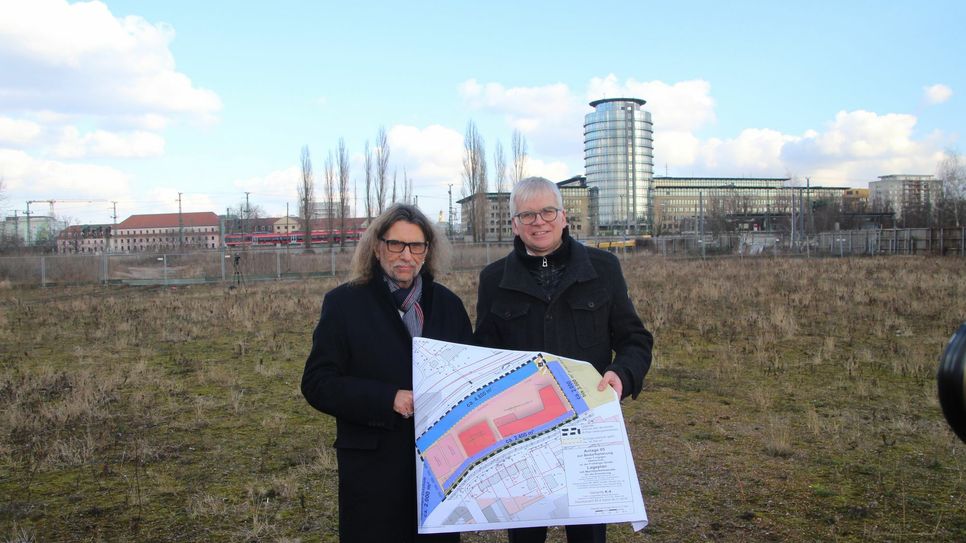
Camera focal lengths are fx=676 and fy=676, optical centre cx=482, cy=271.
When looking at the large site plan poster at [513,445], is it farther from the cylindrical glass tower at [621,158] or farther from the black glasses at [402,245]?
the cylindrical glass tower at [621,158]

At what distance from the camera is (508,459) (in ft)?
8.03

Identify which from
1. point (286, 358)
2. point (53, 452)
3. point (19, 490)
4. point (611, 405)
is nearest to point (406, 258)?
point (611, 405)

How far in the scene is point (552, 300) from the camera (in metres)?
2.97

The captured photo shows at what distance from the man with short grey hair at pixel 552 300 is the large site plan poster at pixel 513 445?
43 centimetres

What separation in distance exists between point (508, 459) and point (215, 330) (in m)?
12.5

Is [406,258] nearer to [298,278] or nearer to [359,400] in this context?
[359,400]

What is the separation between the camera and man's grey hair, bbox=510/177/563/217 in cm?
300

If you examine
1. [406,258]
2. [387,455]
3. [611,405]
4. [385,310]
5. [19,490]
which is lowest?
[19,490]

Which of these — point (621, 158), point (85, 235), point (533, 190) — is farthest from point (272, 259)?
point (621, 158)

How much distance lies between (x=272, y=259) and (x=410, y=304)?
33.6 m

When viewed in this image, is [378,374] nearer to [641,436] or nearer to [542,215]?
[542,215]

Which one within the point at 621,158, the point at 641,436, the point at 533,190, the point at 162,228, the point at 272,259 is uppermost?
the point at 621,158

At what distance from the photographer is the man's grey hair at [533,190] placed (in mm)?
2998

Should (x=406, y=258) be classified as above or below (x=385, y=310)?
above
